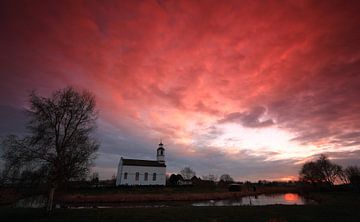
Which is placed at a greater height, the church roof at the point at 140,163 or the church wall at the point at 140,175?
the church roof at the point at 140,163

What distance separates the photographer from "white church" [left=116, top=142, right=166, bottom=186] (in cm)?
7011

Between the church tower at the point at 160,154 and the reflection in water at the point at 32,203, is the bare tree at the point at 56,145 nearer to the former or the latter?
the reflection in water at the point at 32,203

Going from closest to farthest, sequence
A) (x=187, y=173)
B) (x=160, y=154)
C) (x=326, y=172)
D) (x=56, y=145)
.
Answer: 1. (x=56, y=145)
2. (x=326, y=172)
3. (x=160, y=154)
4. (x=187, y=173)

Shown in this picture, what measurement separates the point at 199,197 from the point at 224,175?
119 meters

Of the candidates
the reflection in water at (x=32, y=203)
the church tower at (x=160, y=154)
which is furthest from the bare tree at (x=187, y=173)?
the reflection in water at (x=32, y=203)

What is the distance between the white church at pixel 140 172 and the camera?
70.1m

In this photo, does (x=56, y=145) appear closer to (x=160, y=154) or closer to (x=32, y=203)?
(x=32, y=203)

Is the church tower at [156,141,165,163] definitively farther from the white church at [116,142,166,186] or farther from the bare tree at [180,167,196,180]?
the bare tree at [180,167,196,180]

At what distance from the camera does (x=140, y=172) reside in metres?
72.4

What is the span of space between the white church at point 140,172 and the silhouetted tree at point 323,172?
49.8 m

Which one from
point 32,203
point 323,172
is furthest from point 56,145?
point 323,172

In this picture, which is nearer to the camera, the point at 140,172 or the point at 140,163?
the point at 140,172

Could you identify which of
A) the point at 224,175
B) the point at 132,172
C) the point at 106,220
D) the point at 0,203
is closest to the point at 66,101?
the point at 106,220

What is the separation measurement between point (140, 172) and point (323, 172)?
59.8 meters
